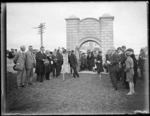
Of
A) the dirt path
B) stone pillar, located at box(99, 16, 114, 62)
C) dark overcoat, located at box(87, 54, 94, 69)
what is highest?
stone pillar, located at box(99, 16, 114, 62)

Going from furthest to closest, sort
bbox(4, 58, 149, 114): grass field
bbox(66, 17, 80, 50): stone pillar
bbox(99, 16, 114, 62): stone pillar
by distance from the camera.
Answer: bbox(66, 17, 80, 50): stone pillar → bbox(99, 16, 114, 62): stone pillar → bbox(4, 58, 149, 114): grass field

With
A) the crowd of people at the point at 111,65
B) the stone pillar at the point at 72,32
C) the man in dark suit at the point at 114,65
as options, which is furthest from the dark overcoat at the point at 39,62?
the stone pillar at the point at 72,32

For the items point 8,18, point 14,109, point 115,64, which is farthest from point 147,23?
point 14,109

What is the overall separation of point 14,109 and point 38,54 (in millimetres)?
4585

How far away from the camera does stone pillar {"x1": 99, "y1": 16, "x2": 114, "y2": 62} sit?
15.0m

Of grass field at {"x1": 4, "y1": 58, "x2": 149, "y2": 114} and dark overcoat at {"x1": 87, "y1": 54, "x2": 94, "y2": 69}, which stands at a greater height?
dark overcoat at {"x1": 87, "y1": 54, "x2": 94, "y2": 69}

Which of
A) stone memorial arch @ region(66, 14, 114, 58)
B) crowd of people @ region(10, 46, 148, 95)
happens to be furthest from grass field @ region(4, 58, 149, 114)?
stone memorial arch @ region(66, 14, 114, 58)

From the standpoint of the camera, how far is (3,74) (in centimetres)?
527

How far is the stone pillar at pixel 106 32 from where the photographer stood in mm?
14967

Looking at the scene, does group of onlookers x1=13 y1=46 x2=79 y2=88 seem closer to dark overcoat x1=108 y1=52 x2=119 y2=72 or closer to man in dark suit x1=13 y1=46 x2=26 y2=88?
man in dark suit x1=13 y1=46 x2=26 y2=88

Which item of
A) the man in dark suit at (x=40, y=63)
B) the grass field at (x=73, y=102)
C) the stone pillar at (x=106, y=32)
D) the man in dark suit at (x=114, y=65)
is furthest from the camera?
the stone pillar at (x=106, y=32)

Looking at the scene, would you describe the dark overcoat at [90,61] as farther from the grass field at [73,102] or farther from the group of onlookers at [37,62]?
the grass field at [73,102]

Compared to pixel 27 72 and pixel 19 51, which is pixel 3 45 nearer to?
pixel 19 51

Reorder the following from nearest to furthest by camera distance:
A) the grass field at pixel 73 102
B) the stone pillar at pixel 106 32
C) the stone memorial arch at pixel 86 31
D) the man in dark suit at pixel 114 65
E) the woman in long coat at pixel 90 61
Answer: the grass field at pixel 73 102, the man in dark suit at pixel 114 65, the stone pillar at pixel 106 32, the woman in long coat at pixel 90 61, the stone memorial arch at pixel 86 31
